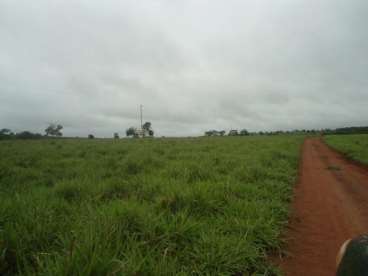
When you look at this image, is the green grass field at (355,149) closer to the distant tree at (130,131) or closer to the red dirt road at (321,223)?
the red dirt road at (321,223)

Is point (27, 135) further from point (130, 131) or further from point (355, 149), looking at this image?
point (355, 149)

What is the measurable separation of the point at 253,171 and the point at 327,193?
1.88m

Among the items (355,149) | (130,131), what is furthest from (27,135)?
(355,149)

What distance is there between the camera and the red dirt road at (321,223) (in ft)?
9.20

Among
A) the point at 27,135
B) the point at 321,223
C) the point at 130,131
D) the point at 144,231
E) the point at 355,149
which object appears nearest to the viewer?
the point at 144,231

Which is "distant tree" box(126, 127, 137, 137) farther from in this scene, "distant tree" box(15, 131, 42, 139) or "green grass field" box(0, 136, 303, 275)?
"green grass field" box(0, 136, 303, 275)

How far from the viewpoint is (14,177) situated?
240 inches

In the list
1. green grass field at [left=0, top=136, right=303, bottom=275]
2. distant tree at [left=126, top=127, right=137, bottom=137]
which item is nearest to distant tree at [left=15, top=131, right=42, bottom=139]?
distant tree at [left=126, top=127, right=137, bottom=137]

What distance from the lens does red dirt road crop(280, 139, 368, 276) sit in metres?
2.80

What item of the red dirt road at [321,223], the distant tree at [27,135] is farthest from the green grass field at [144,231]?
the distant tree at [27,135]

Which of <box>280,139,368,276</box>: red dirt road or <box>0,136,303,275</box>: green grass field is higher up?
<box>0,136,303,275</box>: green grass field

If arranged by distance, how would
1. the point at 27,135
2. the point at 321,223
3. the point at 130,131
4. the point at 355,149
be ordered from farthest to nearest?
the point at 130,131 → the point at 27,135 → the point at 355,149 → the point at 321,223

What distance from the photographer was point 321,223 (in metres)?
3.90

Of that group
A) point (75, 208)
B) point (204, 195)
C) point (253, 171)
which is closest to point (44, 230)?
point (75, 208)
